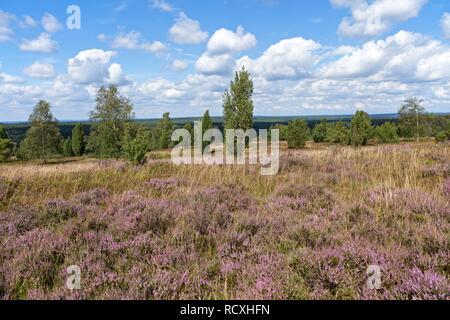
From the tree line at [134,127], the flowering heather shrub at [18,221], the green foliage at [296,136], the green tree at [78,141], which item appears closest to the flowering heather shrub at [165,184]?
the flowering heather shrub at [18,221]

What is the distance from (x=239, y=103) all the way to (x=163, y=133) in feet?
215

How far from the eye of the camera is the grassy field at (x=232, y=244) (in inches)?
133

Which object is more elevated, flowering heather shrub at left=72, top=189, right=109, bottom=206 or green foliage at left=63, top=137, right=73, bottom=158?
flowering heather shrub at left=72, top=189, right=109, bottom=206

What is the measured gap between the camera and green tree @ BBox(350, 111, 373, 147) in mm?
61947

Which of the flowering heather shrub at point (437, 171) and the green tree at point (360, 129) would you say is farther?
the green tree at point (360, 129)

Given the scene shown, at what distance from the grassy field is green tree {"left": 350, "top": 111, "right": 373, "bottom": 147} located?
57.3 metres

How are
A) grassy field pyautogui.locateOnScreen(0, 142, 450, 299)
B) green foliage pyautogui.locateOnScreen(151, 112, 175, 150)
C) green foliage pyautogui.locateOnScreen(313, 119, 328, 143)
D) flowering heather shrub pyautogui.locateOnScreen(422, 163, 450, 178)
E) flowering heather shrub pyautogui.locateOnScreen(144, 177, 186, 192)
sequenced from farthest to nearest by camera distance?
green foliage pyautogui.locateOnScreen(313, 119, 328, 143) → green foliage pyautogui.locateOnScreen(151, 112, 175, 150) → flowering heather shrub pyautogui.locateOnScreen(144, 177, 186, 192) → flowering heather shrub pyautogui.locateOnScreen(422, 163, 450, 178) → grassy field pyautogui.locateOnScreen(0, 142, 450, 299)

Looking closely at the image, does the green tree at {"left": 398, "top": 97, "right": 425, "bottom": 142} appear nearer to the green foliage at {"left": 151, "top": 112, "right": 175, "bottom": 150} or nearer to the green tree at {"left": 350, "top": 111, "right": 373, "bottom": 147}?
the green tree at {"left": 350, "top": 111, "right": 373, "bottom": 147}

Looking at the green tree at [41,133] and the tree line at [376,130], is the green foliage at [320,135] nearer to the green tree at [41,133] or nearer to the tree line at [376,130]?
the tree line at [376,130]

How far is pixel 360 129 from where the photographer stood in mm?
63469

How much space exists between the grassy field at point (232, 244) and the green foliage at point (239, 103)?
23.3 meters

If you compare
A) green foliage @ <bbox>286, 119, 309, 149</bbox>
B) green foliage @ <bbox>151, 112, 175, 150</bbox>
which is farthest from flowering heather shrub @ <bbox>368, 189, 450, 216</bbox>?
green foliage @ <bbox>151, 112, 175, 150</bbox>

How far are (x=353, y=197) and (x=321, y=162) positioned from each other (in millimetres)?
5579
